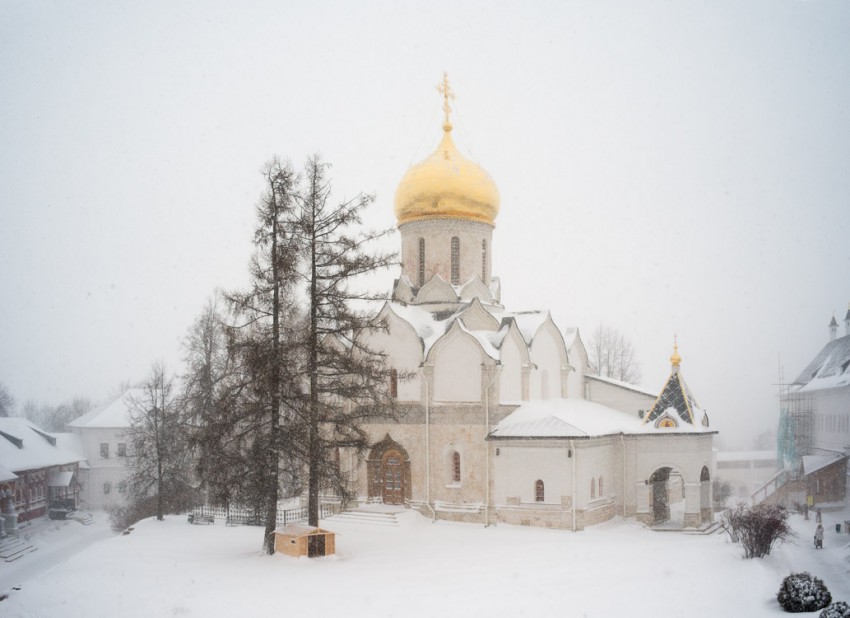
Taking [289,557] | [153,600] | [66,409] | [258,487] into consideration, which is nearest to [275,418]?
[258,487]

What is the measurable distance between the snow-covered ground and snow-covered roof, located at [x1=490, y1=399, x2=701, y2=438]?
3.06 meters

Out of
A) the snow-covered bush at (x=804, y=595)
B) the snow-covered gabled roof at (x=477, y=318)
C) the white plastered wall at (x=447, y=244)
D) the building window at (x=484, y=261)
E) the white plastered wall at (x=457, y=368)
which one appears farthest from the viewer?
the building window at (x=484, y=261)

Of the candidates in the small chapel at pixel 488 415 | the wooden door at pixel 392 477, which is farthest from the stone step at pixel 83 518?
the wooden door at pixel 392 477

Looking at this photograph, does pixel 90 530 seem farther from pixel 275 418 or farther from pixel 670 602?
pixel 670 602

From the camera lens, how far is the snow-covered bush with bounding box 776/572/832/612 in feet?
42.4

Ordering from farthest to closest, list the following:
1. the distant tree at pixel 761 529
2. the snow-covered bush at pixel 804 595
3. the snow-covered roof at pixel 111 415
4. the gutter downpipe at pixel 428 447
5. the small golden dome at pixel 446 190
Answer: the snow-covered roof at pixel 111 415 < the small golden dome at pixel 446 190 < the gutter downpipe at pixel 428 447 < the distant tree at pixel 761 529 < the snow-covered bush at pixel 804 595

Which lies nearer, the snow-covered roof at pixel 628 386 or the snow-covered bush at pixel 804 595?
the snow-covered bush at pixel 804 595

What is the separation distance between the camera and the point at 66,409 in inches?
2431

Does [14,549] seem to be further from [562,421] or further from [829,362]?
[829,362]

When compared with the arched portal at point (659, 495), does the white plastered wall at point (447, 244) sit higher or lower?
higher

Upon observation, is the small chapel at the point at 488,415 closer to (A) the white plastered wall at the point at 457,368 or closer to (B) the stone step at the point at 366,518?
(A) the white plastered wall at the point at 457,368

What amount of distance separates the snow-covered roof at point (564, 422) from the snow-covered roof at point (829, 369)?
340 inches

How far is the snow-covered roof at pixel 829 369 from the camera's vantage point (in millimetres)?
28444

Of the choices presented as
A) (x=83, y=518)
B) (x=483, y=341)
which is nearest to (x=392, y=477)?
(x=483, y=341)
